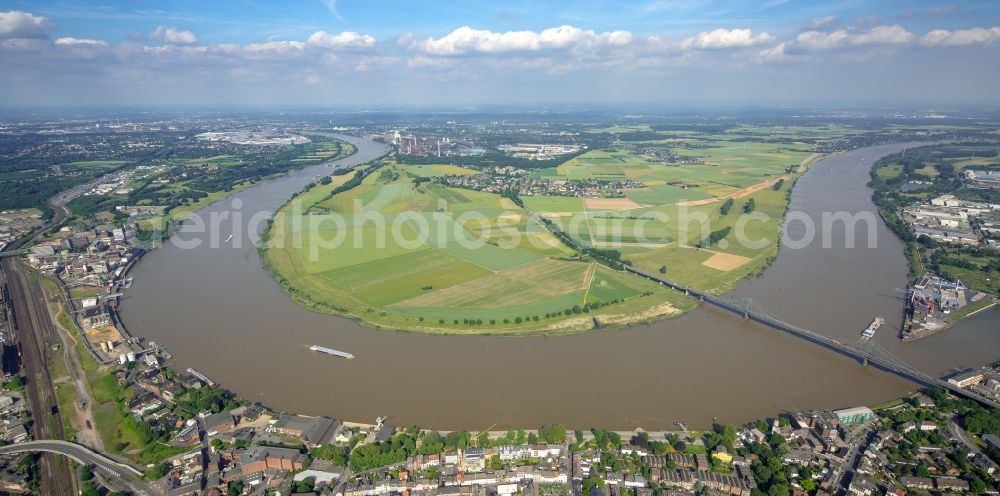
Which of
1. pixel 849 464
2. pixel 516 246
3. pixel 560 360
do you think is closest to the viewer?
pixel 849 464

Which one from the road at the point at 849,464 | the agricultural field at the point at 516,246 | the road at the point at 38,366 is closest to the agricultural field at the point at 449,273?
the agricultural field at the point at 516,246

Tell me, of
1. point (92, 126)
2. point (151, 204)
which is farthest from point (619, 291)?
point (92, 126)

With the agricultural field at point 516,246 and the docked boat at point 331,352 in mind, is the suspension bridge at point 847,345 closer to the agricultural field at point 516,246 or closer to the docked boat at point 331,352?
the agricultural field at point 516,246

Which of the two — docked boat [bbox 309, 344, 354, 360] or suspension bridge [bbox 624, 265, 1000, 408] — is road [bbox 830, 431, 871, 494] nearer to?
suspension bridge [bbox 624, 265, 1000, 408]

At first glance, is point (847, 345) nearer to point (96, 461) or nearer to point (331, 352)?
point (331, 352)

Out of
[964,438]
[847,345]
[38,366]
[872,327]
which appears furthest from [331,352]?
[872,327]

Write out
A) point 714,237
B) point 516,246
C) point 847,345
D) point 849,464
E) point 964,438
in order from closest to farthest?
point 849,464
point 964,438
point 847,345
point 516,246
point 714,237

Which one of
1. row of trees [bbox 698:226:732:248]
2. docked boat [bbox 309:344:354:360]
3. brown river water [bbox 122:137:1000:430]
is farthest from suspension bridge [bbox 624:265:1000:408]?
docked boat [bbox 309:344:354:360]

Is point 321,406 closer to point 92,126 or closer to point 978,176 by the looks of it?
point 978,176
